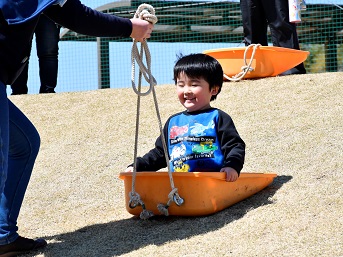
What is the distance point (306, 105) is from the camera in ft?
16.4

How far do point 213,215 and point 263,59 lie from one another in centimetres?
274

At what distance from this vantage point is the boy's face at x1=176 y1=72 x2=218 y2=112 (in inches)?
137

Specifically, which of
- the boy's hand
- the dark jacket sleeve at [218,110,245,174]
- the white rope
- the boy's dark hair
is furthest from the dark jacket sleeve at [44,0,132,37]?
the white rope

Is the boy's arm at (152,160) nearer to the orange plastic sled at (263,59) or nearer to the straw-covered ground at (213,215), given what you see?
the straw-covered ground at (213,215)

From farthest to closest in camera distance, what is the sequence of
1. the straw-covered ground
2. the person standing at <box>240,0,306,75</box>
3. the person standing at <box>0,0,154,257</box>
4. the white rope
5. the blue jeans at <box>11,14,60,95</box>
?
the blue jeans at <box>11,14,60,95</box>
the person standing at <box>240,0,306,75</box>
the white rope
the straw-covered ground
the person standing at <box>0,0,154,257</box>

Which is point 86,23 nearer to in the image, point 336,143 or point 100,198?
point 100,198

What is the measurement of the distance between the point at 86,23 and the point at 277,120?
2188 mm

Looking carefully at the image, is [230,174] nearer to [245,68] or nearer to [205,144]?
[205,144]

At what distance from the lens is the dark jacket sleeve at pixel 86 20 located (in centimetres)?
286

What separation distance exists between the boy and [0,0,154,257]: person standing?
1.66 feet

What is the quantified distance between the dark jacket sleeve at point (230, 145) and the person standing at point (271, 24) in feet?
8.98

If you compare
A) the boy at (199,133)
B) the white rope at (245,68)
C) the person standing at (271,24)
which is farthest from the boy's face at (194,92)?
the person standing at (271,24)

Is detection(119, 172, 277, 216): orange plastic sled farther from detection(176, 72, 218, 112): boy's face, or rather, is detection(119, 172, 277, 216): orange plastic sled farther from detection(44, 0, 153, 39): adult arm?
detection(44, 0, 153, 39): adult arm

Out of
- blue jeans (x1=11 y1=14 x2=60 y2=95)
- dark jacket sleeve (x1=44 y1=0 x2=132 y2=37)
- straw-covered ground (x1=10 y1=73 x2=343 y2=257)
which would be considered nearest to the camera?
dark jacket sleeve (x1=44 y1=0 x2=132 y2=37)
